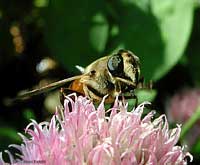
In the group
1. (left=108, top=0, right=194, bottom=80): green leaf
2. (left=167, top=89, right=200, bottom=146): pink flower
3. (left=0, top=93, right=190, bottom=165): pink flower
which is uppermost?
(left=108, top=0, right=194, bottom=80): green leaf

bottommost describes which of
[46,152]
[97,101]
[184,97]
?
[46,152]

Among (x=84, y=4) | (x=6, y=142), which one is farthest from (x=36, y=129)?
(x=84, y=4)

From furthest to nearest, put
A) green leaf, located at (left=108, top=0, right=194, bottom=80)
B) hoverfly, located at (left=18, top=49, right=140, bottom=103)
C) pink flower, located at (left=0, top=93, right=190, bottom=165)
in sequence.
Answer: green leaf, located at (left=108, top=0, right=194, bottom=80), hoverfly, located at (left=18, top=49, right=140, bottom=103), pink flower, located at (left=0, top=93, right=190, bottom=165)

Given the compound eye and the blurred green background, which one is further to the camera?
the blurred green background

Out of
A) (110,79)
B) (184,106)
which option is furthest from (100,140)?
(184,106)

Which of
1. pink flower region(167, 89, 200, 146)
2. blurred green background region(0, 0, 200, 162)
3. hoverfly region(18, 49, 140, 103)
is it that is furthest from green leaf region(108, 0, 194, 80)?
hoverfly region(18, 49, 140, 103)

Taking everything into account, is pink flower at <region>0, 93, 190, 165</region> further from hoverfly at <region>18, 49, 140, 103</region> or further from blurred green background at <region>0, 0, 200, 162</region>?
blurred green background at <region>0, 0, 200, 162</region>

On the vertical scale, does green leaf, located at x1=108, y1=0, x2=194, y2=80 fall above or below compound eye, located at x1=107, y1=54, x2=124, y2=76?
above

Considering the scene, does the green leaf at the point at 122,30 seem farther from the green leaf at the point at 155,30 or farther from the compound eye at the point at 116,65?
the compound eye at the point at 116,65

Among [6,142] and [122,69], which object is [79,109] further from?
[6,142]
